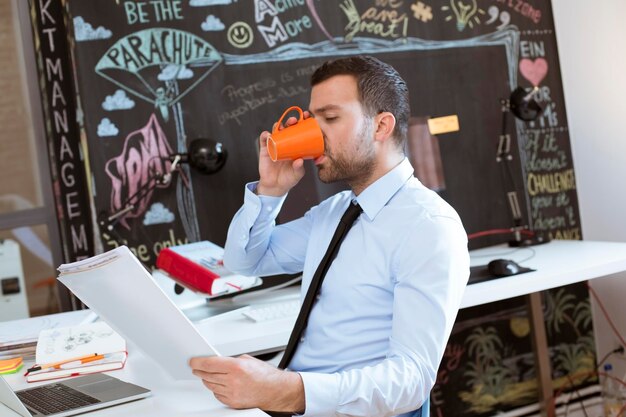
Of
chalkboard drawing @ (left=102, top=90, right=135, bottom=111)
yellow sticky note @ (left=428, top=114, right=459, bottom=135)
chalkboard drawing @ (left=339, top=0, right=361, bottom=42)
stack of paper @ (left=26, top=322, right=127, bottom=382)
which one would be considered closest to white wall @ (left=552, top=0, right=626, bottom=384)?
yellow sticky note @ (left=428, top=114, right=459, bottom=135)

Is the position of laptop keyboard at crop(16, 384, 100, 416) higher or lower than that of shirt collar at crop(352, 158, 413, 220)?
lower

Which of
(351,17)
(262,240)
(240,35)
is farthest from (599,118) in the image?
(262,240)

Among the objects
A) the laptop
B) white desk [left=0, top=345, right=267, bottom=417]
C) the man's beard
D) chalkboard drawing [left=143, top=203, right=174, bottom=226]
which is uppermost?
the man's beard

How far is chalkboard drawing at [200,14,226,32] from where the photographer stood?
9.61 feet

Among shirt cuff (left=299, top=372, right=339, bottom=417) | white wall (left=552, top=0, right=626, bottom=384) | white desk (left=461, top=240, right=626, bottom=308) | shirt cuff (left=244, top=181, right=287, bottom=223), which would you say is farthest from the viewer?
white wall (left=552, top=0, right=626, bottom=384)

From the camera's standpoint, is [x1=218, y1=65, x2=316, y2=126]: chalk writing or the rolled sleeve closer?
the rolled sleeve

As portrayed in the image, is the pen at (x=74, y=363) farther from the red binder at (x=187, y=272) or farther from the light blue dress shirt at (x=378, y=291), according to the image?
the red binder at (x=187, y=272)

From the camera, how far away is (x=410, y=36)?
328cm

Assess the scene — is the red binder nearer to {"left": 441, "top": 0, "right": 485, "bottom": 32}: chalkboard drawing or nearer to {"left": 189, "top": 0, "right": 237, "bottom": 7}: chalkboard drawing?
{"left": 189, "top": 0, "right": 237, "bottom": 7}: chalkboard drawing

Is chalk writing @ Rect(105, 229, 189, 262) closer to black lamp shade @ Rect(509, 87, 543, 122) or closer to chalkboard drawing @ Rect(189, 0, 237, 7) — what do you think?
chalkboard drawing @ Rect(189, 0, 237, 7)

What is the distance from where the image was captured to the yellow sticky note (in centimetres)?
325

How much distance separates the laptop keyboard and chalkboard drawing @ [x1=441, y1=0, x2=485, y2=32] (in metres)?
2.34

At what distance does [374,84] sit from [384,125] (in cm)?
9

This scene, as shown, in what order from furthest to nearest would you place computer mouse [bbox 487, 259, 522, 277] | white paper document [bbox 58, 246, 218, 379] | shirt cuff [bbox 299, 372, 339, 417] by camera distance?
1. computer mouse [bbox 487, 259, 522, 277]
2. shirt cuff [bbox 299, 372, 339, 417]
3. white paper document [bbox 58, 246, 218, 379]
